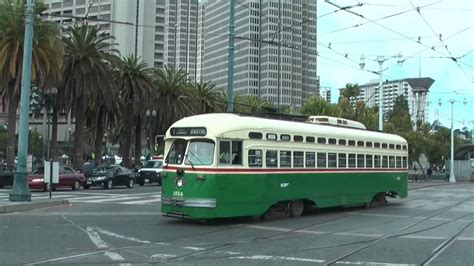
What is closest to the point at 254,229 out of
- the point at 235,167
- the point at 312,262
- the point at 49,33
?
the point at 235,167

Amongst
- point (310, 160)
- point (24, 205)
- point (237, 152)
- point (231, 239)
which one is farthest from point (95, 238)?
point (310, 160)

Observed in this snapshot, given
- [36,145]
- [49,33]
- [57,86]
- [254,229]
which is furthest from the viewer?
[36,145]

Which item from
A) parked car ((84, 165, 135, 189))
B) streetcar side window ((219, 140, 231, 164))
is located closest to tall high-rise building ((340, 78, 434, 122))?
parked car ((84, 165, 135, 189))

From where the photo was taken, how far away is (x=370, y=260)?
10516 millimetres

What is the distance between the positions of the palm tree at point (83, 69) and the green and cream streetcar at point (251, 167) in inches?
1083

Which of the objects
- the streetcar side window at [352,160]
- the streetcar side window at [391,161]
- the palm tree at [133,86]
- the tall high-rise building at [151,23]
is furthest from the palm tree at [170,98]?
the streetcar side window at [352,160]

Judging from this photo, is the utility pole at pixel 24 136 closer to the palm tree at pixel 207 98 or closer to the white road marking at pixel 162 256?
the white road marking at pixel 162 256

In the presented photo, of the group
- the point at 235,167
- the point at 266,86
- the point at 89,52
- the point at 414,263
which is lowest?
the point at 414,263

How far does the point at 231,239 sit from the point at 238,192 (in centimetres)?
293

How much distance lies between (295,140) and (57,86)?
2900 centimetres

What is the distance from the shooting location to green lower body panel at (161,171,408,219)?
15.3 metres

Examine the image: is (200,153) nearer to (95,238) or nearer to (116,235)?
(116,235)

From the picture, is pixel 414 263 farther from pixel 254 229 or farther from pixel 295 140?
pixel 295 140

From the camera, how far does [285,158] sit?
17500mm
